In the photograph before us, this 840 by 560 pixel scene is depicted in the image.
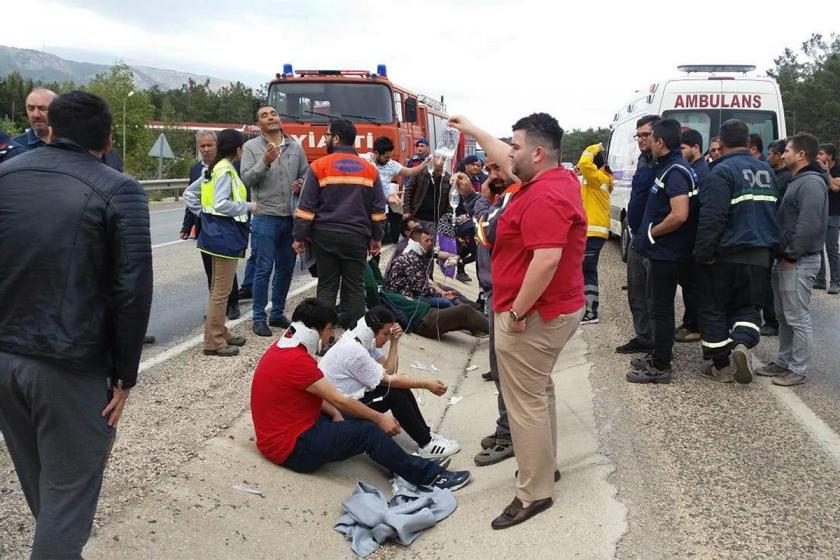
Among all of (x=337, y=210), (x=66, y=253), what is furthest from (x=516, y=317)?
(x=337, y=210)

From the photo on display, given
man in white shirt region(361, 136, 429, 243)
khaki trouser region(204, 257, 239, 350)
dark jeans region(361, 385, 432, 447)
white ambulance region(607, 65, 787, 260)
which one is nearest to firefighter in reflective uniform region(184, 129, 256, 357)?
khaki trouser region(204, 257, 239, 350)

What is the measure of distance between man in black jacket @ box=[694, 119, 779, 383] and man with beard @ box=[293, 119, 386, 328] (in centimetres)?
271

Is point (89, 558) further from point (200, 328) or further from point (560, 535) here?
point (200, 328)

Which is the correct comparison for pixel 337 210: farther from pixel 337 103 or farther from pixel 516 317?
pixel 337 103

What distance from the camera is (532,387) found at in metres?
3.93

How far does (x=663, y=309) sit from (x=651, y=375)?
1.76ft

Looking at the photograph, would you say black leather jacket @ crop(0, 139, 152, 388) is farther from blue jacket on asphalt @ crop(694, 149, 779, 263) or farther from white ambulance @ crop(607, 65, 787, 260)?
white ambulance @ crop(607, 65, 787, 260)

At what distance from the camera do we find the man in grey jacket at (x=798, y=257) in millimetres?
6434

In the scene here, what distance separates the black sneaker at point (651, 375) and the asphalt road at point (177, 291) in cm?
406

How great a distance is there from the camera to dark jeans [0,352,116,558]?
2.66m

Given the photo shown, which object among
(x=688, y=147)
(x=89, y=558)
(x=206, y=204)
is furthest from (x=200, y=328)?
(x=688, y=147)

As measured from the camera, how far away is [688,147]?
7047 mm

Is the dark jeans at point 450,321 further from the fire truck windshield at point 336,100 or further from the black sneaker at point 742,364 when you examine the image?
the fire truck windshield at point 336,100

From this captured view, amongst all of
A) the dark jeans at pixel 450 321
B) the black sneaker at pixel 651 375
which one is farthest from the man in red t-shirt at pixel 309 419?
the dark jeans at pixel 450 321
